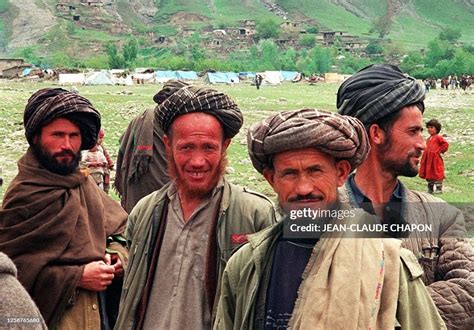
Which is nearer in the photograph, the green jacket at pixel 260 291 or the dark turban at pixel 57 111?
the green jacket at pixel 260 291

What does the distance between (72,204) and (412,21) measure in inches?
6654

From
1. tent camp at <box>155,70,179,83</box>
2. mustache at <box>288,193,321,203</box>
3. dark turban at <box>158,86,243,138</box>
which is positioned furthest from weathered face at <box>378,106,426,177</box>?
tent camp at <box>155,70,179,83</box>

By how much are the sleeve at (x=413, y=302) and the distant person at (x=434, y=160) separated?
8.89m

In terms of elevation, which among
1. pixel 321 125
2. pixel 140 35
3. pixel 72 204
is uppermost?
pixel 321 125

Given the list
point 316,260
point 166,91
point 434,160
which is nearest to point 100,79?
point 434,160

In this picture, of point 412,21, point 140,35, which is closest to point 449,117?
point 140,35

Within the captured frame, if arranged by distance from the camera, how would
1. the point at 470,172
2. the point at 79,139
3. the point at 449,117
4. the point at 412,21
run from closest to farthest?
the point at 79,139, the point at 470,172, the point at 449,117, the point at 412,21

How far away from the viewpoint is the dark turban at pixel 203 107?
2885 millimetres

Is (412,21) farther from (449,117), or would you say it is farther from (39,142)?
(39,142)

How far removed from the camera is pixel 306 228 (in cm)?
209

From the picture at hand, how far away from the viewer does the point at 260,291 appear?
2.11 m

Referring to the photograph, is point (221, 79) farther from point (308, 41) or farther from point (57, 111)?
point (308, 41)

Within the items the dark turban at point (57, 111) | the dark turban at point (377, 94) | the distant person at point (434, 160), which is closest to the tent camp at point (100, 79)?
the distant person at point (434, 160)

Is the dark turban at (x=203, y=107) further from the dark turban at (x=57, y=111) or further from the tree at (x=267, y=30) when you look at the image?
the tree at (x=267, y=30)
